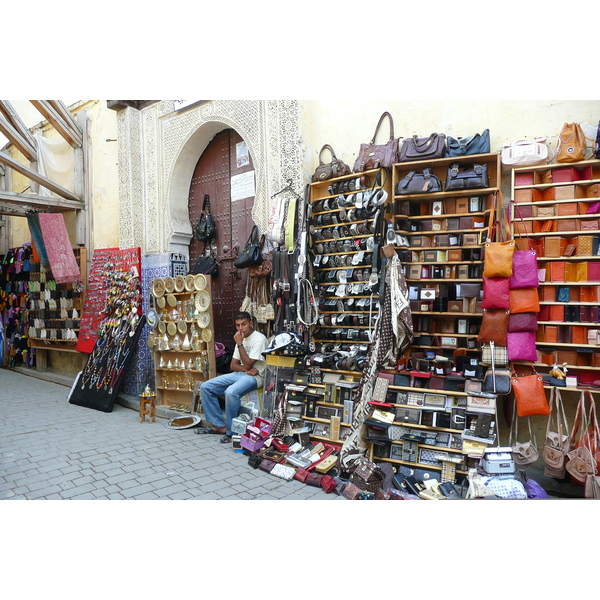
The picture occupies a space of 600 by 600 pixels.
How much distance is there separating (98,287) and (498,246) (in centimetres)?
579

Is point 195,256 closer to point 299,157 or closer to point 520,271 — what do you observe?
point 299,157

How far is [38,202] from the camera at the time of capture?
267 inches

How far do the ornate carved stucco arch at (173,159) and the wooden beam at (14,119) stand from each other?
1688 millimetres

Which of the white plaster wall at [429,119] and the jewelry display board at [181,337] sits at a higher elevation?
the white plaster wall at [429,119]

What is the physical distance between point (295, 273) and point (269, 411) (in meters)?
1.46

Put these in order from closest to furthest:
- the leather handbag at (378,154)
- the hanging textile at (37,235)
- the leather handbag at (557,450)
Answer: the leather handbag at (557,450)
the leather handbag at (378,154)
the hanging textile at (37,235)

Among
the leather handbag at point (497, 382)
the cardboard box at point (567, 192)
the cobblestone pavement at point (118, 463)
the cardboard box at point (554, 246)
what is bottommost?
the cobblestone pavement at point (118, 463)

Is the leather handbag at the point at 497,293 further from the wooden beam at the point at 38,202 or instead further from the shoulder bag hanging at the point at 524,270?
the wooden beam at the point at 38,202

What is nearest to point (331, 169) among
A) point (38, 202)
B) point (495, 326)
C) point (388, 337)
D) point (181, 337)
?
point (388, 337)

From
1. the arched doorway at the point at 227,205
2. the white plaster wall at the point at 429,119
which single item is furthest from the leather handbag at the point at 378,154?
the arched doorway at the point at 227,205

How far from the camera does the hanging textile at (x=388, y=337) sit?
3814mm

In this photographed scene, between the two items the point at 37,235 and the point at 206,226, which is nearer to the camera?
the point at 206,226

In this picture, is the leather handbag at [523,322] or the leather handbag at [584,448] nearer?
the leather handbag at [584,448]

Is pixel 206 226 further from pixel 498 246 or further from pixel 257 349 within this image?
pixel 498 246
